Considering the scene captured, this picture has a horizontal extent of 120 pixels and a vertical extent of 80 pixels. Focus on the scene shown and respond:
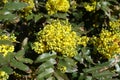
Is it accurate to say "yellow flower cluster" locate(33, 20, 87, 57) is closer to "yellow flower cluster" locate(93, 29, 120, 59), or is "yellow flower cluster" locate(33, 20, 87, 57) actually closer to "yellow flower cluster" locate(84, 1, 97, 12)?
"yellow flower cluster" locate(93, 29, 120, 59)

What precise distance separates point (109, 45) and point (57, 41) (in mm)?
451

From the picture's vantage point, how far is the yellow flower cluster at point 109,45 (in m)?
2.61

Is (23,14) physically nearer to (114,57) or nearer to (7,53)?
(7,53)

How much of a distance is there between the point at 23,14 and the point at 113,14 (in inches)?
36.1

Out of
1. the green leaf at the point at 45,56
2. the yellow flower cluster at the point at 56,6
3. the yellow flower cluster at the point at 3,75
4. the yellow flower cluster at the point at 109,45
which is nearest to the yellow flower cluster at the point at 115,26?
the yellow flower cluster at the point at 109,45

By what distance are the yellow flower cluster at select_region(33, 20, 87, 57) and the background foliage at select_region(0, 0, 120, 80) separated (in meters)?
0.04

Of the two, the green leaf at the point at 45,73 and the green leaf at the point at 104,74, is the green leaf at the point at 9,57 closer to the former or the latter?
the green leaf at the point at 45,73

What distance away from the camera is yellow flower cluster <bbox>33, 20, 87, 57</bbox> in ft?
7.84

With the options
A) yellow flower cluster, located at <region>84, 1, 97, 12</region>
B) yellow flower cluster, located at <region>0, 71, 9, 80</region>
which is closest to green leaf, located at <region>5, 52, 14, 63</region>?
yellow flower cluster, located at <region>0, 71, 9, 80</region>

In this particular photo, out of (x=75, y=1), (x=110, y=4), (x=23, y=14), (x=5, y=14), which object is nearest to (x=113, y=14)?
(x=110, y=4)

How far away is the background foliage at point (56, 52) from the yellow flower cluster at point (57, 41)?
0.14 feet

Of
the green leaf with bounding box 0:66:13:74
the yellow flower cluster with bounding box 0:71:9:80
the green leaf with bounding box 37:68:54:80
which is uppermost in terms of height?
the green leaf with bounding box 0:66:13:74

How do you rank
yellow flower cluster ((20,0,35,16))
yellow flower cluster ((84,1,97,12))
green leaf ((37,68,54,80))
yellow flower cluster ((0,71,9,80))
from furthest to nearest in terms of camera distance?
yellow flower cluster ((84,1,97,12)), yellow flower cluster ((20,0,35,16)), green leaf ((37,68,54,80)), yellow flower cluster ((0,71,9,80))

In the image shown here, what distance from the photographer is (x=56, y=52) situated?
2.43 m
